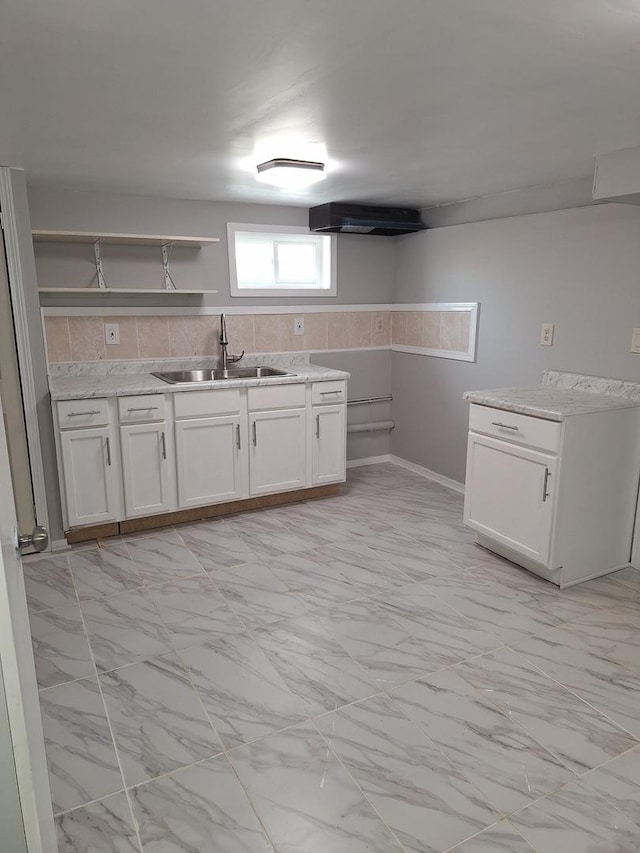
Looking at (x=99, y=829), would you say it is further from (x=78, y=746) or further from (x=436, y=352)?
(x=436, y=352)

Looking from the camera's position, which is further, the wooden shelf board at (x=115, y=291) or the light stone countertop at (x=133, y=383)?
the wooden shelf board at (x=115, y=291)

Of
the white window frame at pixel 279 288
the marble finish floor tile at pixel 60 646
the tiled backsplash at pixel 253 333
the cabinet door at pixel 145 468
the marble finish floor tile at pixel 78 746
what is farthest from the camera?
the white window frame at pixel 279 288

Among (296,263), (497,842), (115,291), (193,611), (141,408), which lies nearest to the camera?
(497,842)

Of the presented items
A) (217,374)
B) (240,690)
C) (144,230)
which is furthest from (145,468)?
(240,690)

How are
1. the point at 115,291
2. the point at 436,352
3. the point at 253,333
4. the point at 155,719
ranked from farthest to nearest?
the point at 436,352 < the point at 253,333 < the point at 115,291 < the point at 155,719

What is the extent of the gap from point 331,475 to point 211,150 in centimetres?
219

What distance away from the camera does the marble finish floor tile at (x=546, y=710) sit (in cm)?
178

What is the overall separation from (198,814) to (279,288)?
3.30 meters

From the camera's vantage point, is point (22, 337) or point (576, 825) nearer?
point (576, 825)

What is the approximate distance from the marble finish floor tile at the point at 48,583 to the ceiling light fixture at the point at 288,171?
7.09 feet

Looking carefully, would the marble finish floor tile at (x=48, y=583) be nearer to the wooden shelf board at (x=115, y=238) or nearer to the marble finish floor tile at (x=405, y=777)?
the marble finish floor tile at (x=405, y=777)

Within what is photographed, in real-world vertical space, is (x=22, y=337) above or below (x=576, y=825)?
above

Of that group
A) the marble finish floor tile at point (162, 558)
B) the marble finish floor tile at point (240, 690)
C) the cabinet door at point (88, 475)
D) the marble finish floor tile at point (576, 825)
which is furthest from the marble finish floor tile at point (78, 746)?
the cabinet door at point (88, 475)

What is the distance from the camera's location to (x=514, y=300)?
3.46 metres
